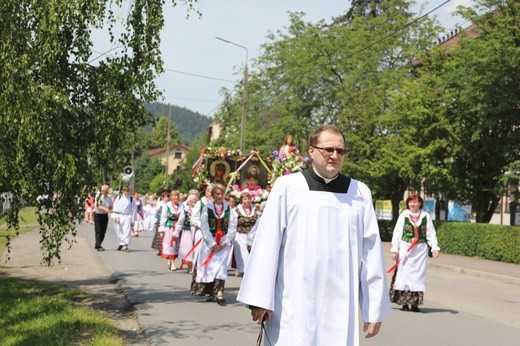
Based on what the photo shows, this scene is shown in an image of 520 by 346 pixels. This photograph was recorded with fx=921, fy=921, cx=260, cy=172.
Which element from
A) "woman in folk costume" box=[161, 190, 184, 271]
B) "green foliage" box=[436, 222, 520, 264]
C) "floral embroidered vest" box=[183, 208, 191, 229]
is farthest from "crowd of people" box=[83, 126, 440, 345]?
"green foliage" box=[436, 222, 520, 264]

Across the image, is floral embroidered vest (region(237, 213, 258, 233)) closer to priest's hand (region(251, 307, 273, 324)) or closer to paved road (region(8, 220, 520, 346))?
paved road (region(8, 220, 520, 346))

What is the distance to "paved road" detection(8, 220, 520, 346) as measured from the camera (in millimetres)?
10461

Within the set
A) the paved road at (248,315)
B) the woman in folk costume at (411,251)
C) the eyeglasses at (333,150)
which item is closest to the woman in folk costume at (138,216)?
the paved road at (248,315)

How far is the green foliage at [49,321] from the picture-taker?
907 centimetres

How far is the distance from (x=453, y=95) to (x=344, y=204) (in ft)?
80.4

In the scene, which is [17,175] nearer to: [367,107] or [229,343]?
[229,343]

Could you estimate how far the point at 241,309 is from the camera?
42.3 ft

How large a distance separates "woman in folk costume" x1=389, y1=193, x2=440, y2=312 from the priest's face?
28.4 feet

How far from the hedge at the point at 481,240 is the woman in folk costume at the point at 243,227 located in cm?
1102

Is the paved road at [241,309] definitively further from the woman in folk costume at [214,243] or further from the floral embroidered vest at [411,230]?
the floral embroidered vest at [411,230]

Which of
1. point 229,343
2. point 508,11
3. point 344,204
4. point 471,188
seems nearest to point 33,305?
point 229,343

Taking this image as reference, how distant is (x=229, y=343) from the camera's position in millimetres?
9664

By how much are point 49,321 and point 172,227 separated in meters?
11.4

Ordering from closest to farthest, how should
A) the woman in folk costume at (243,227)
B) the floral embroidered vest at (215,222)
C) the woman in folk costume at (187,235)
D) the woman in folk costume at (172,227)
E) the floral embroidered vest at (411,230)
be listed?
the floral embroidered vest at (215,222), the floral embroidered vest at (411,230), the woman in folk costume at (243,227), the woman in folk costume at (187,235), the woman in folk costume at (172,227)
